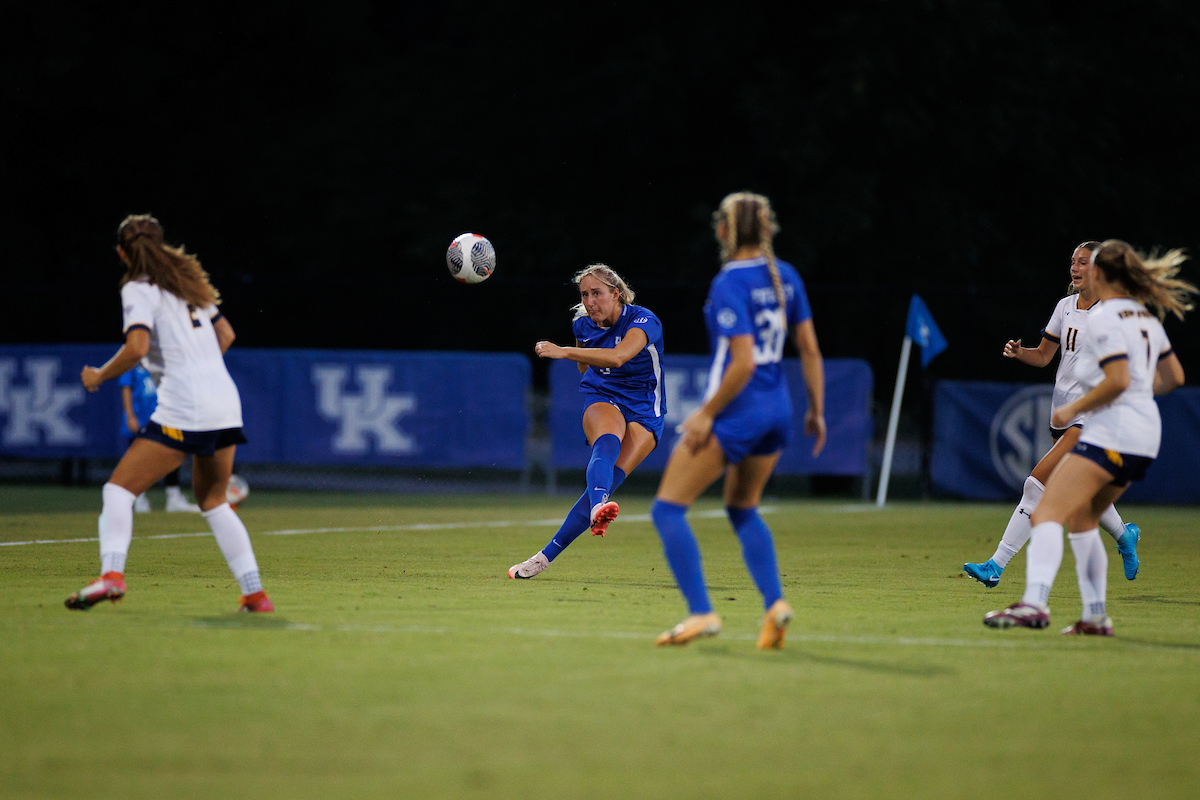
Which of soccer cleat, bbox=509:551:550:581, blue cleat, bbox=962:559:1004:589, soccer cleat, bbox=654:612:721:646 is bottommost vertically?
soccer cleat, bbox=509:551:550:581

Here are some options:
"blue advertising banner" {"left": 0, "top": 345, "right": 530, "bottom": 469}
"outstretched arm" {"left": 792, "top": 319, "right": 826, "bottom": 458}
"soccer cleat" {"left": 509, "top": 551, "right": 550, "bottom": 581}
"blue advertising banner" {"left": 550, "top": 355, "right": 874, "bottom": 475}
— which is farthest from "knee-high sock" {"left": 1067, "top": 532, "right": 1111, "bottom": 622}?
"blue advertising banner" {"left": 0, "top": 345, "right": 530, "bottom": 469}

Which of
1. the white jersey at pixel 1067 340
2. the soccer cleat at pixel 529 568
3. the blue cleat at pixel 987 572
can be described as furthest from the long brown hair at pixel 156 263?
the white jersey at pixel 1067 340

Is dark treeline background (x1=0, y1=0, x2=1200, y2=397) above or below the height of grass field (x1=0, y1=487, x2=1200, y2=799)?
above

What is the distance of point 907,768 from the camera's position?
198 inches

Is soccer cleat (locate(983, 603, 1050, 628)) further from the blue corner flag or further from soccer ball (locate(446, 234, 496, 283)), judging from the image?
the blue corner flag

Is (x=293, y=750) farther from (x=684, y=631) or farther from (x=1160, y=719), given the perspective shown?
(x=1160, y=719)

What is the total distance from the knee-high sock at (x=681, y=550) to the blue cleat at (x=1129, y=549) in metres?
4.90

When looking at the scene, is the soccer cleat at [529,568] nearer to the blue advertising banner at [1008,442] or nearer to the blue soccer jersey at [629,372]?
the blue soccer jersey at [629,372]

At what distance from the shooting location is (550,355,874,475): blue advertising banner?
2012 cm

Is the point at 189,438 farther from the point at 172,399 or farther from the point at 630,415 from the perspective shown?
the point at 630,415

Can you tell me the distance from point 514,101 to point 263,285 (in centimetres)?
896

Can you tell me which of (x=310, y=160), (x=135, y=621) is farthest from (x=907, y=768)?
(x=310, y=160)

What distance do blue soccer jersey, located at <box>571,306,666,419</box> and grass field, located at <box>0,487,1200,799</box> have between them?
1291 millimetres

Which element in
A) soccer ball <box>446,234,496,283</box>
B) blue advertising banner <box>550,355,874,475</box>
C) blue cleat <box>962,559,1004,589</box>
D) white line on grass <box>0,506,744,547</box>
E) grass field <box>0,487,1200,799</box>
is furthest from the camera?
blue advertising banner <box>550,355,874,475</box>
